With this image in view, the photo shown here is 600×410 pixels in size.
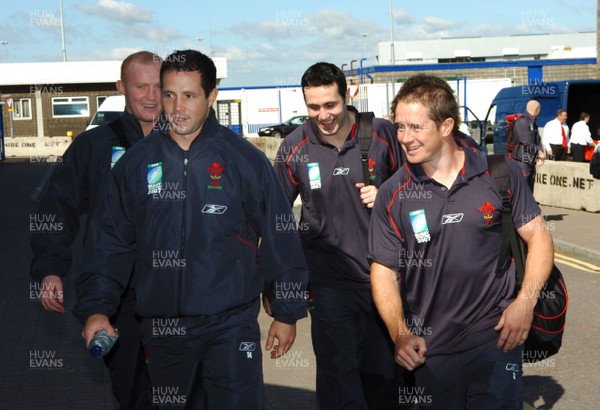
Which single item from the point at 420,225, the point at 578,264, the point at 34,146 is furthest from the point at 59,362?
the point at 34,146

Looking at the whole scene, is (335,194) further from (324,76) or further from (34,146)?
(34,146)

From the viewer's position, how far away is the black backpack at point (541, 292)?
163 inches

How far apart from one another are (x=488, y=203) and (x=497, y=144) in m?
19.4

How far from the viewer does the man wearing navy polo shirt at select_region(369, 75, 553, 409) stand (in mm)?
4102

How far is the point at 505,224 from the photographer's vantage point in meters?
4.12

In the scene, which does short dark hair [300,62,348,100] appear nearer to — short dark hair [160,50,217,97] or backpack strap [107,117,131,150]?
backpack strap [107,117,131,150]

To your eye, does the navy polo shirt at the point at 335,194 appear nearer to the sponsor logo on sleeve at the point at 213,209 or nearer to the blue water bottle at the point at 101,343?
the sponsor logo on sleeve at the point at 213,209

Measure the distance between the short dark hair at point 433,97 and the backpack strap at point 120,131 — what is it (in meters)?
1.66

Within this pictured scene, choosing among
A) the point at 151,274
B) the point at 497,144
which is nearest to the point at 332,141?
the point at 151,274

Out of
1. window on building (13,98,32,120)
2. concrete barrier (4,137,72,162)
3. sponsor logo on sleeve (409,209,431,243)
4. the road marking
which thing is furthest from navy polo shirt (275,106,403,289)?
window on building (13,98,32,120)

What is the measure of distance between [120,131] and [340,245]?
4.44 ft

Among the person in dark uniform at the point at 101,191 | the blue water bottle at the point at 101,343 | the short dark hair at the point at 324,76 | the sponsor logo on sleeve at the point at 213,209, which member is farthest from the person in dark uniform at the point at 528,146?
the blue water bottle at the point at 101,343

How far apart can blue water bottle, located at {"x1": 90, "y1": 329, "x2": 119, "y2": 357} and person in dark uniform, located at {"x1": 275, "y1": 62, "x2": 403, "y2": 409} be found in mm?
1707

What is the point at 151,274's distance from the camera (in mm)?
4168
